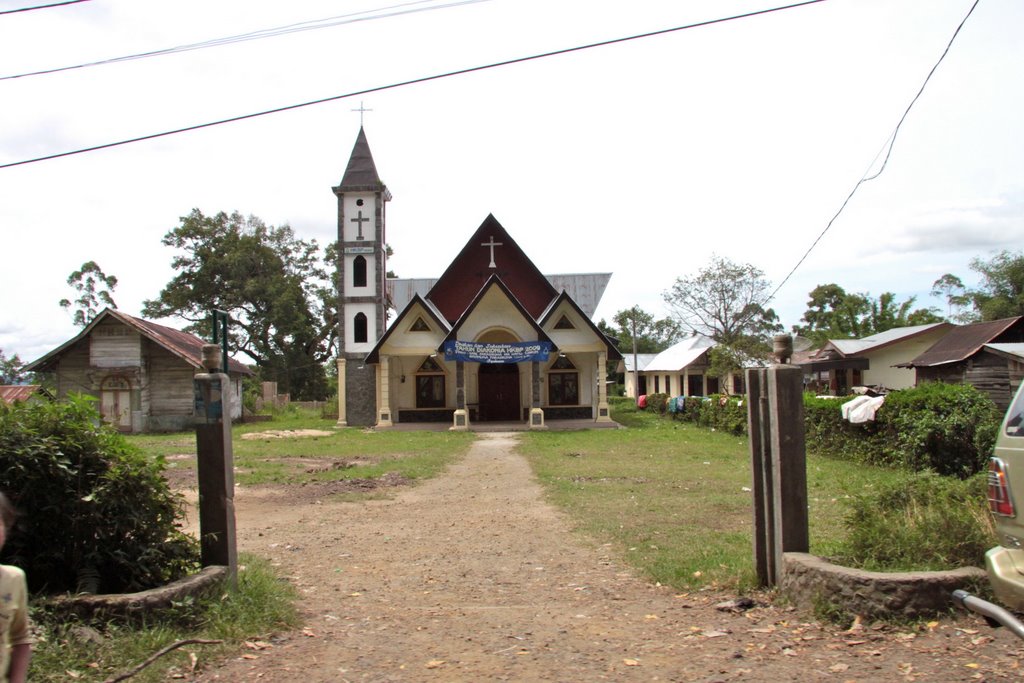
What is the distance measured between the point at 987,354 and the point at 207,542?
96.7 feet

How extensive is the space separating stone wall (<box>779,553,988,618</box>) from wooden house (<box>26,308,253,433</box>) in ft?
105

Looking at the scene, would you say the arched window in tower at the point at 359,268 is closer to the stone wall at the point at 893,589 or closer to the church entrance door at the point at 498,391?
the church entrance door at the point at 498,391

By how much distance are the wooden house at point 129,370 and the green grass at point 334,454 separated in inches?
222

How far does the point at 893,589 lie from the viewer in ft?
18.4

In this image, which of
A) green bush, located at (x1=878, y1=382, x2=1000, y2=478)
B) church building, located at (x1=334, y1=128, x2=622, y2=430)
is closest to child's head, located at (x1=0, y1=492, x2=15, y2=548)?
green bush, located at (x1=878, y1=382, x2=1000, y2=478)

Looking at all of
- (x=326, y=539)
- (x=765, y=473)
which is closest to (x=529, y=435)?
(x=326, y=539)

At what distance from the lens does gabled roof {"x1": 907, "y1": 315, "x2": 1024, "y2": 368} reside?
3102 cm

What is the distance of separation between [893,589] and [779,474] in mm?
1193

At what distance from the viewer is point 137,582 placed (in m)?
5.96

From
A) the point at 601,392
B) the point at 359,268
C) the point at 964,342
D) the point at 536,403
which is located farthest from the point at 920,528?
the point at 359,268

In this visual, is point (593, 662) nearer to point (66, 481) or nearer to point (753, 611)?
point (753, 611)

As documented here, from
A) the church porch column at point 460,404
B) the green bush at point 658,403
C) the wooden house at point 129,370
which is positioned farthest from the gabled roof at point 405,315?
the green bush at point 658,403

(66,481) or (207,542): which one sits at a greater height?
(66,481)

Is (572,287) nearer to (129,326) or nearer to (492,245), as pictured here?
(492,245)
